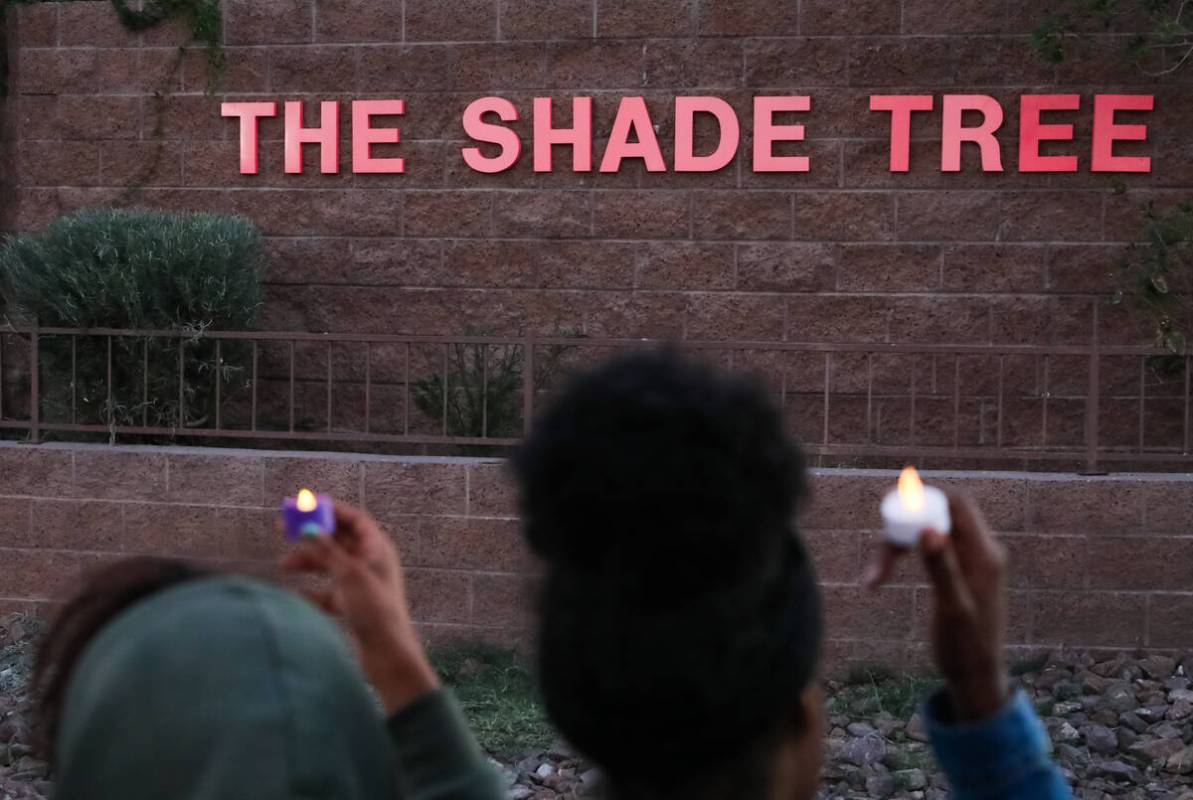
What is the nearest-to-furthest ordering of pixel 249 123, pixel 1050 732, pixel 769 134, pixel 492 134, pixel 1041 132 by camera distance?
pixel 1050 732 < pixel 1041 132 < pixel 769 134 < pixel 492 134 < pixel 249 123

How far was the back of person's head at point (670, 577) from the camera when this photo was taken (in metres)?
1.07

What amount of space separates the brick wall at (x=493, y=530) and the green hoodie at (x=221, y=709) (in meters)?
4.38

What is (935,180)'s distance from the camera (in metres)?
7.21

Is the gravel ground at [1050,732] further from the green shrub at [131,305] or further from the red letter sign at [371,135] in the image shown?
the red letter sign at [371,135]

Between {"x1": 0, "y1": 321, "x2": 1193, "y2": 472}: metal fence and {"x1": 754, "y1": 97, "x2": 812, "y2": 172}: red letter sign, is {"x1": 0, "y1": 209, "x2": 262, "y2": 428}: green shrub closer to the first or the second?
{"x1": 0, "y1": 321, "x2": 1193, "y2": 472}: metal fence

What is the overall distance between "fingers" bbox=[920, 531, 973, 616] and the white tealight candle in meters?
0.01

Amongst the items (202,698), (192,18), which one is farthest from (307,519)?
(192,18)

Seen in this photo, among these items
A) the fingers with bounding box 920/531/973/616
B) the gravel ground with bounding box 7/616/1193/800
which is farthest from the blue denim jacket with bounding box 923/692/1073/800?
the gravel ground with bounding box 7/616/1193/800

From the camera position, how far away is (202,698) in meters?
0.99

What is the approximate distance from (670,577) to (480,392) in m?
5.65

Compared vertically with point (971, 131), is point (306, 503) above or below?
below

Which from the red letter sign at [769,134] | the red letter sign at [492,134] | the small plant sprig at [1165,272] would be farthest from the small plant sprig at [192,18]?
the small plant sprig at [1165,272]

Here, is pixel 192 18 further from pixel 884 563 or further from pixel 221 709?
pixel 221 709

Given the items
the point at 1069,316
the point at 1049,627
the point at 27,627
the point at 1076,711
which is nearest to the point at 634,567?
the point at 1076,711
